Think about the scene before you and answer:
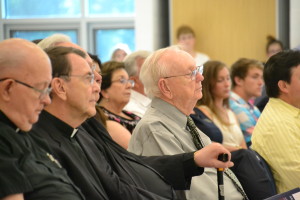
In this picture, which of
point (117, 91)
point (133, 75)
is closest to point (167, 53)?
point (117, 91)

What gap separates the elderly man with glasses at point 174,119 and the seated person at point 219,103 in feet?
5.02

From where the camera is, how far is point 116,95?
4309 millimetres

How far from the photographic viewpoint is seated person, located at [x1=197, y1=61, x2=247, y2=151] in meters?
4.64

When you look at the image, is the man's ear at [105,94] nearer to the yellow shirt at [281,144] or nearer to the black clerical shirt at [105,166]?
the yellow shirt at [281,144]

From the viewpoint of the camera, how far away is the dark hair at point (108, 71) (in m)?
4.38

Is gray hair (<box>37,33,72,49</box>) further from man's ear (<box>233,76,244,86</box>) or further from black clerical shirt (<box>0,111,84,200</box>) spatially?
man's ear (<box>233,76,244,86</box>)

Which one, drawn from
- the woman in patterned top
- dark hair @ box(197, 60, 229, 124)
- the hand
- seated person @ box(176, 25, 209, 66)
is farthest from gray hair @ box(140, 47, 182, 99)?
seated person @ box(176, 25, 209, 66)

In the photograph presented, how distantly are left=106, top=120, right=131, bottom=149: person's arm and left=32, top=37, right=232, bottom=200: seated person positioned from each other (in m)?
1.14

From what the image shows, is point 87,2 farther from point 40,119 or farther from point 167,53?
point 40,119

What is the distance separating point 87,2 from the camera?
9.34 meters

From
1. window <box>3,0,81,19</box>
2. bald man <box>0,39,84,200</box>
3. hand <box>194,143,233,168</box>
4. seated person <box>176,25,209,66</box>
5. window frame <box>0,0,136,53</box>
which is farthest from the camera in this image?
window <box>3,0,81,19</box>

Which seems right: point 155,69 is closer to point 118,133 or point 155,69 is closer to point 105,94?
point 118,133

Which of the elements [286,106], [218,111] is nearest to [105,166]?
[286,106]

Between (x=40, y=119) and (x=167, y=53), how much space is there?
1.12 m
